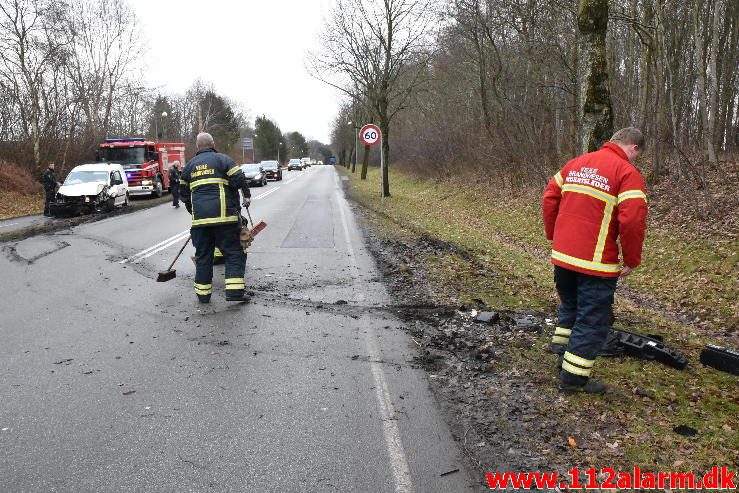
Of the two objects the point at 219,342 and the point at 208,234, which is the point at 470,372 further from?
the point at 208,234

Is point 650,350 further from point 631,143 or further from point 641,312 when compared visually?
point 641,312

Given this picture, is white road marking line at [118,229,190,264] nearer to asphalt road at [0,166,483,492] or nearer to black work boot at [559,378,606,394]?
asphalt road at [0,166,483,492]

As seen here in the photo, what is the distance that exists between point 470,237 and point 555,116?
11166 millimetres

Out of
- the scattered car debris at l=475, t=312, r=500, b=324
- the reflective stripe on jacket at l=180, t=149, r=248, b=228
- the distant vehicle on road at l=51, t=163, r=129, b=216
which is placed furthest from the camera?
the distant vehicle on road at l=51, t=163, r=129, b=216

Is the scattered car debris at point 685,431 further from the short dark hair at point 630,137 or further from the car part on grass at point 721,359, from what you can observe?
the short dark hair at point 630,137

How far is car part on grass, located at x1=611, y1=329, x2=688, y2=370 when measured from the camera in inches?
185

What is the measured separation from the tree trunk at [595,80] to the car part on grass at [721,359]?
9.55 ft

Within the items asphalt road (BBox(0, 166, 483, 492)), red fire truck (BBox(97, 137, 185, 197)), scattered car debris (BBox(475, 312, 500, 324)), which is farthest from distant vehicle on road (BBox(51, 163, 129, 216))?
scattered car debris (BBox(475, 312, 500, 324))

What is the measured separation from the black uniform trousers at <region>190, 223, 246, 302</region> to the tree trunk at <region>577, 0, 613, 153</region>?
4.60 m

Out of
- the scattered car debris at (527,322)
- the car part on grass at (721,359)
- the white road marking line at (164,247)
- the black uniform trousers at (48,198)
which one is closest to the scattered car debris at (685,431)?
the car part on grass at (721,359)

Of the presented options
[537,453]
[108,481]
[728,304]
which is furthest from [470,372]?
[728,304]

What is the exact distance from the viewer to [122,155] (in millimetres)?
25984

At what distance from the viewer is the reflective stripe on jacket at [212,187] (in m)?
6.93

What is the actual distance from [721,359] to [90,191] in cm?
1868
